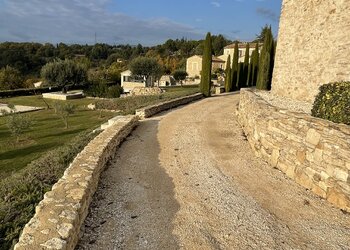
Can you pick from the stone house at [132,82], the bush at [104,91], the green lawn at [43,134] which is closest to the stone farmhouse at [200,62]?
the stone house at [132,82]

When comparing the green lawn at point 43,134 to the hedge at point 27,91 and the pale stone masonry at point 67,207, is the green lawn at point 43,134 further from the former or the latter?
the hedge at point 27,91

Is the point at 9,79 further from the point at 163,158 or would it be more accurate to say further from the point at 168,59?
the point at 163,158

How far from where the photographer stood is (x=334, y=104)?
6.74 m

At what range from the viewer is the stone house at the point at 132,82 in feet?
156

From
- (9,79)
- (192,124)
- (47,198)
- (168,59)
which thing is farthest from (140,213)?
(168,59)

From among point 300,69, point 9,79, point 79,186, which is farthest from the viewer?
point 9,79

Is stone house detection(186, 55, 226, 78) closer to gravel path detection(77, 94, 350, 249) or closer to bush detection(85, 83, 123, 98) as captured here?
bush detection(85, 83, 123, 98)

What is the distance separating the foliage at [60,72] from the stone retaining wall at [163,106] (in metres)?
26.0

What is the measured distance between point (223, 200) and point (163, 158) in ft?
9.75

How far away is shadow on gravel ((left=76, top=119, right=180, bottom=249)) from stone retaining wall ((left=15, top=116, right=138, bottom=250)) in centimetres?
24

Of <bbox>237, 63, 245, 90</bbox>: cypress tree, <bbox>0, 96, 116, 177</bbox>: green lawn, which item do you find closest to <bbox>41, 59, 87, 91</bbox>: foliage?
<bbox>0, 96, 116, 177</bbox>: green lawn

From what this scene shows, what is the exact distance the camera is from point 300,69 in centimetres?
1477

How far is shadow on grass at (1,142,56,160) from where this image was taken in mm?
14406

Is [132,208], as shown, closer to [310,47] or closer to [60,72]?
[310,47]
